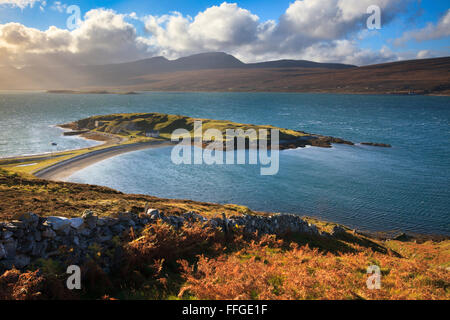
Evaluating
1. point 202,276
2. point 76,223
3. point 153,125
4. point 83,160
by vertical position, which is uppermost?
point 153,125

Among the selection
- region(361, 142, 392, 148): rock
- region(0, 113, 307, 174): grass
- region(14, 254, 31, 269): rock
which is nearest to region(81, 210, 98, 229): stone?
region(14, 254, 31, 269): rock

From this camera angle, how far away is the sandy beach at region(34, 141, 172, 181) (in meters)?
65.2

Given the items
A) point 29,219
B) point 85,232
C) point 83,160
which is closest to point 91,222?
point 85,232

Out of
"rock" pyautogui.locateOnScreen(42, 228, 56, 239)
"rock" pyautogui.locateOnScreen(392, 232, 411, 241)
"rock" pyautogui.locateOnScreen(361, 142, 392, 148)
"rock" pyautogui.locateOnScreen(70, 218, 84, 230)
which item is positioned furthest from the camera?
"rock" pyautogui.locateOnScreen(361, 142, 392, 148)

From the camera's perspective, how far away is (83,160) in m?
80.9

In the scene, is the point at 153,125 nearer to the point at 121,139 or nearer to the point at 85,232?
the point at 121,139

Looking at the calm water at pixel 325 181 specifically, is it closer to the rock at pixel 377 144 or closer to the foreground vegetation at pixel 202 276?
the rock at pixel 377 144

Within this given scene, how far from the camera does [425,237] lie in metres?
39.6

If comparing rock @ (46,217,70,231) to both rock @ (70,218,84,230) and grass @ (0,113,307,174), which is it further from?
grass @ (0,113,307,174)

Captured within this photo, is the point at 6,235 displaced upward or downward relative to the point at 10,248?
upward

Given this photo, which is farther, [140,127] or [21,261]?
[140,127]

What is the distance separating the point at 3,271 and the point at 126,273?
398 centimetres

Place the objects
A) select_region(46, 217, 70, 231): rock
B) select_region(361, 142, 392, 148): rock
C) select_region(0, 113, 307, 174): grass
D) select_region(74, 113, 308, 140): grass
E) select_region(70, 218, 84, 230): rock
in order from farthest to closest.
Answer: select_region(74, 113, 308, 140): grass, select_region(0, 113, 307, 174): grass, select_region(361, 142, 392, 148): rock, select_region(70, 218, 84, 230): rock, select_region(46, 217, 70, 231): rock
